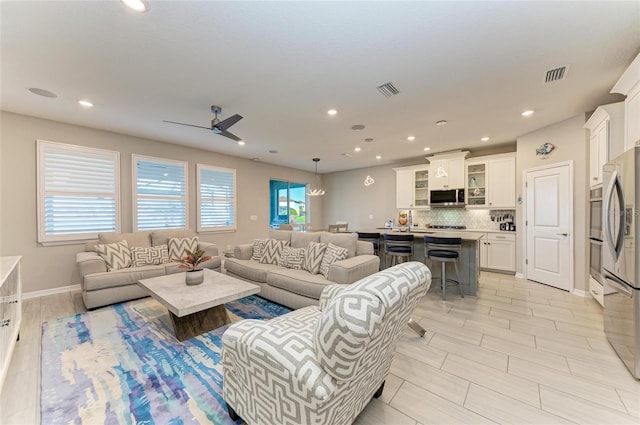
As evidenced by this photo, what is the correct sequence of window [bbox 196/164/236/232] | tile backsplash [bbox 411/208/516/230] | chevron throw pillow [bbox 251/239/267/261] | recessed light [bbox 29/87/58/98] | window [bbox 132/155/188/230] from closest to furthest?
recessed light [bbox 29/87/58/98] < chevron throw pillow [bbox 251/239/267/261] < window [bbox 132/155/188/230] < tile backsplash [bbox 411/208/516/230] < window [bbox 196/164/236/232]

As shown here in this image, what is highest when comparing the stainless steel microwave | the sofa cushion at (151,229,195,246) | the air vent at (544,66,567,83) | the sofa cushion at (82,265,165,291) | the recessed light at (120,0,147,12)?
the air vent at (544,66,567,83)

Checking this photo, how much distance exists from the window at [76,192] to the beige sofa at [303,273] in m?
2.41

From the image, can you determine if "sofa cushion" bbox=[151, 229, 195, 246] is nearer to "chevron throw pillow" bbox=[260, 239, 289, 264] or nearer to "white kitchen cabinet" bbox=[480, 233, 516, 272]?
"chevron throw pillow" bbox=[260, 239, 289, 264]

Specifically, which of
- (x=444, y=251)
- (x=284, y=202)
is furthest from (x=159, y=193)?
(x=444, y=251)

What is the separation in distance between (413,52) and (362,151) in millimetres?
3662

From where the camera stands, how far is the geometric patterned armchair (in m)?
1.04

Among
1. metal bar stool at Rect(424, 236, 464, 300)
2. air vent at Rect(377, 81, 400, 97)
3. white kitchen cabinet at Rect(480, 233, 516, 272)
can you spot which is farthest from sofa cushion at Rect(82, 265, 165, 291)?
white kitchen cabinet at Rect(480, 233, 516, 272)

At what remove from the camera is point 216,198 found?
19.5 ft

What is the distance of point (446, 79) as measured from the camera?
2.65 metres

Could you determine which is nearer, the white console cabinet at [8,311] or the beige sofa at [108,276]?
the white console cabinet at [8,311]

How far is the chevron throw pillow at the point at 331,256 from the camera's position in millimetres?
3207

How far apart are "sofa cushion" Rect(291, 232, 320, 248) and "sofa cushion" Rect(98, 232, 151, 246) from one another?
2.58m

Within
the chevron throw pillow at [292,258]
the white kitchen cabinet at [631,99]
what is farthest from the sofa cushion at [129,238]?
the white kitchen cabinet at [631,99]

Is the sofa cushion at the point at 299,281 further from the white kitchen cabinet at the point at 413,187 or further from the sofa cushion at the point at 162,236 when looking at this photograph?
the white kitchen cabinet at the point at 413,187
